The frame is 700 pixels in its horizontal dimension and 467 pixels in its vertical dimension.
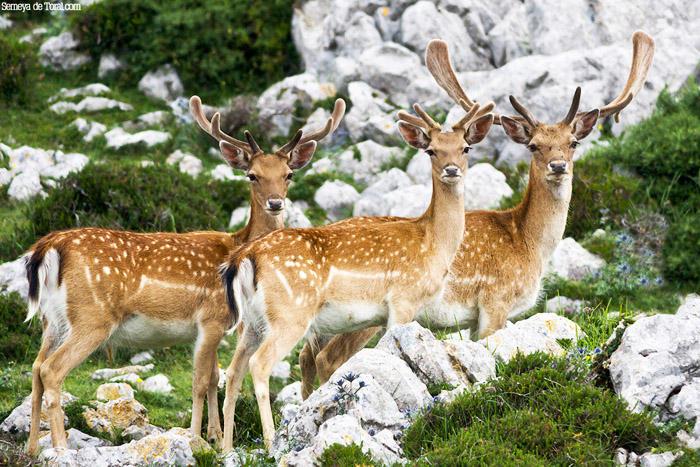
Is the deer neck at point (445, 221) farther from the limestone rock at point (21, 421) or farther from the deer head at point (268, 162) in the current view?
the limestone rock at point (21, 421)

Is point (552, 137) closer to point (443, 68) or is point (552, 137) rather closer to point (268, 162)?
point (443, 68)

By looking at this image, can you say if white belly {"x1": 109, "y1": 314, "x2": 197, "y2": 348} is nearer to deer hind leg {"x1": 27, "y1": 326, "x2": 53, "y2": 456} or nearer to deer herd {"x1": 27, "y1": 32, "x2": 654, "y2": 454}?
deer herd {"x1": 27, "y1": 32, "x2": 654, "y2": 454}

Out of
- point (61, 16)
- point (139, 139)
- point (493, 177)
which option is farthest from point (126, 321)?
point (61, 16)

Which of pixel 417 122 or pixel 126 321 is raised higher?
pixel 417 122

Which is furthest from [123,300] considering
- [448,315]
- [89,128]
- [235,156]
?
[89,128]

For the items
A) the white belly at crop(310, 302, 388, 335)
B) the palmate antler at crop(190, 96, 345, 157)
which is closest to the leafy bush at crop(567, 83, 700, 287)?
the palmate antler at crop(190, 96, 345, 157)

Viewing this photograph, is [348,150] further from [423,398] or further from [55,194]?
[423,398]

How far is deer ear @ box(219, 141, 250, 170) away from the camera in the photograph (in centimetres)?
970

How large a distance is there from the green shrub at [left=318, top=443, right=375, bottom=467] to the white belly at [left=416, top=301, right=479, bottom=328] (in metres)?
2.66

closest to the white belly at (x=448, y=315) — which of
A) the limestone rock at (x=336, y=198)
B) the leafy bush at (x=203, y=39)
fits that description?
the limestone rock at (x=336, y=198)

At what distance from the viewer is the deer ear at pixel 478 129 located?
8938mm

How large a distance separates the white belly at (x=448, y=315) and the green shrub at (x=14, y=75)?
8995 millimetres

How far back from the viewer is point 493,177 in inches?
523

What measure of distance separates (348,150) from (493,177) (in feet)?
7.72
